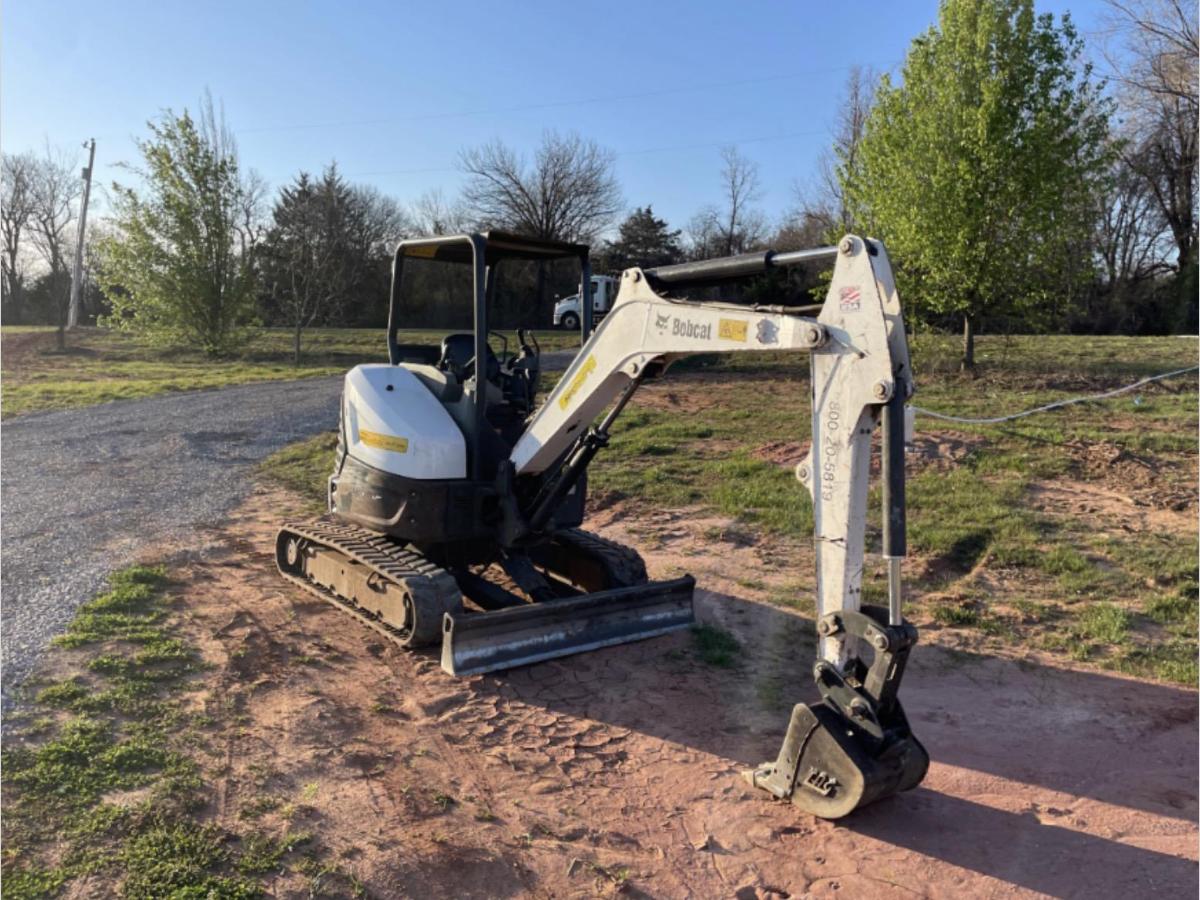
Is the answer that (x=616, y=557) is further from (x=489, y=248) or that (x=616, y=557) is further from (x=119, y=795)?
(x=119, y=795)

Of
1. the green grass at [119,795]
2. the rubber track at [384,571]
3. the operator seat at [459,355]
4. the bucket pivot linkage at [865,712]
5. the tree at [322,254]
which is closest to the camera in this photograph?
the green grass at [119,795]

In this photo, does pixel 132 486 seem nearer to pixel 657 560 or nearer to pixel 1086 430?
pixel 657 560

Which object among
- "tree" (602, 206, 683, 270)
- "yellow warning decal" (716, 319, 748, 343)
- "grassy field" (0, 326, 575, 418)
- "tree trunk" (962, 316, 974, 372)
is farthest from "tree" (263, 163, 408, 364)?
"yellow warning decal" (716, 319, 748, 343)

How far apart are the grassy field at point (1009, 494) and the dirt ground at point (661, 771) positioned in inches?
37.0

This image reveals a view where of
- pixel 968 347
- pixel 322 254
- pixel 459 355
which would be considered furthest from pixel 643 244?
pixel 459 355

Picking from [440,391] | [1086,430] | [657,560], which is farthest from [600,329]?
[1086,430]

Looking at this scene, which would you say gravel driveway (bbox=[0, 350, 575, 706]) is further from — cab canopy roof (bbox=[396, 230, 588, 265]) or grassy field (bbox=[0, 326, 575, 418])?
cab canopy roof (bbox=[396, 230, 588, 265])

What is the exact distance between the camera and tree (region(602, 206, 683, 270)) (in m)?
41.3

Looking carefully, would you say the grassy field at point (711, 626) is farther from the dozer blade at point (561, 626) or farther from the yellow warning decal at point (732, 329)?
the yellow warning decal at point (732, 329)

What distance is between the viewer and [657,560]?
8.04 meters

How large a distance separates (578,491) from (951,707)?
2.71 metres

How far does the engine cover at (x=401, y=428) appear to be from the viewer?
6.00 m

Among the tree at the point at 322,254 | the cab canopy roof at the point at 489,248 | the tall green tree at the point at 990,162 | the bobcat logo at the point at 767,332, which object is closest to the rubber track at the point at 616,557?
the cab canopy roof at the point at 489,248

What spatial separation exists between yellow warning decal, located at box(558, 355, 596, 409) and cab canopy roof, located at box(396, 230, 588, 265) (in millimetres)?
1103
